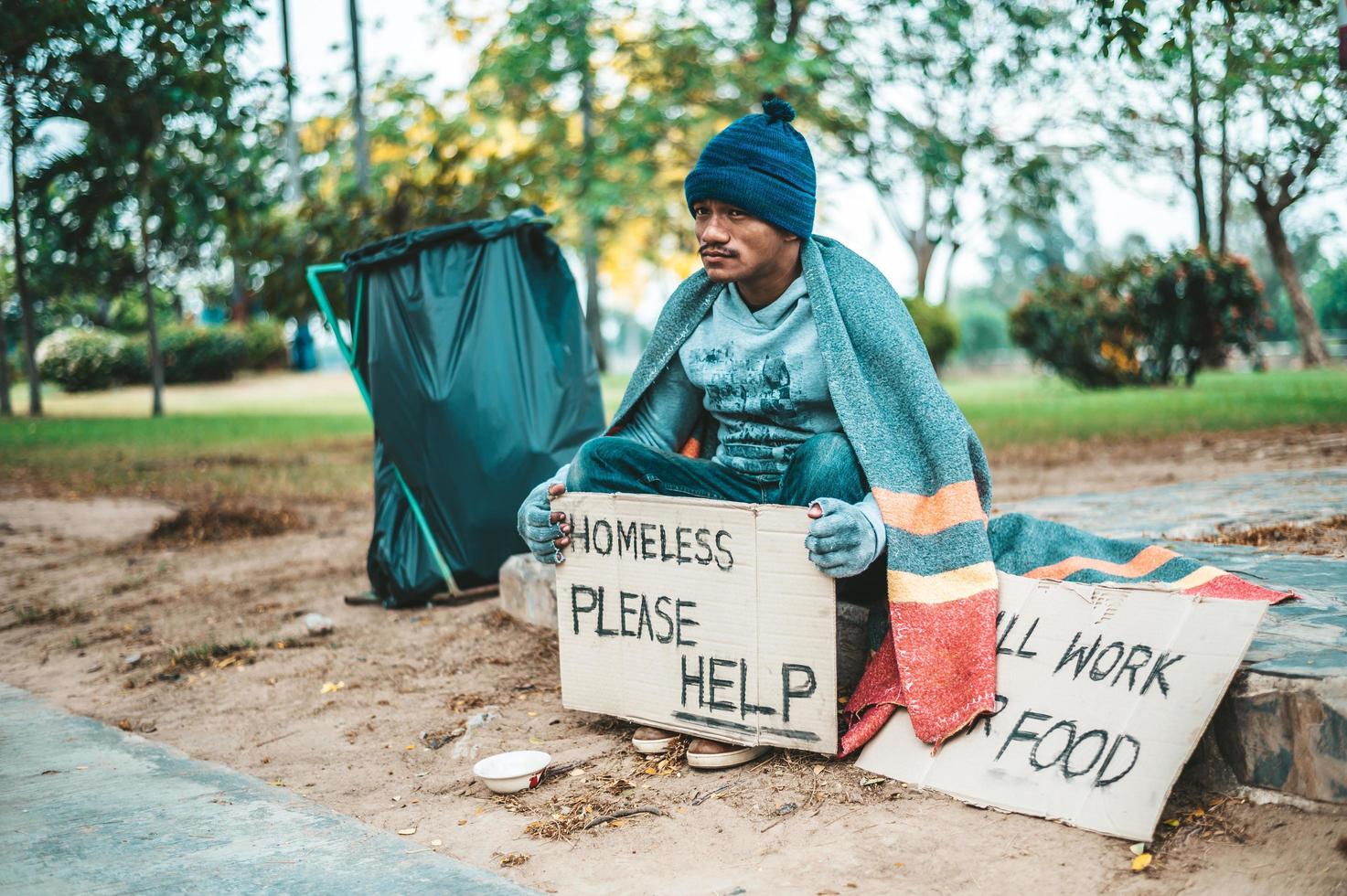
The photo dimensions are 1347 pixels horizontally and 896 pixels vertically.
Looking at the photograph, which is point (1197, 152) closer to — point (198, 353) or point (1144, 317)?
point (1144, 317)

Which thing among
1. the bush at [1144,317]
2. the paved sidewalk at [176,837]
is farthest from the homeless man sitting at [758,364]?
the bush at [1144,317]

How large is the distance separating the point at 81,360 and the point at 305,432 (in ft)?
47.8

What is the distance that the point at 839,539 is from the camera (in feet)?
7.00

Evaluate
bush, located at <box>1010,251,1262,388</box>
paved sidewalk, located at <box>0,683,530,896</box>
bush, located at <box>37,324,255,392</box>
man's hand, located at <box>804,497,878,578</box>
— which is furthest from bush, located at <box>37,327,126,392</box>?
man's hand, located at <box>804,497,878,578</box>

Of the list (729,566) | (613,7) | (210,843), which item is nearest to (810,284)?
(729,566)

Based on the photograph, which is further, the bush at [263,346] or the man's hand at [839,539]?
the bush at [263,346]

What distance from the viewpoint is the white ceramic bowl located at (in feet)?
7.55

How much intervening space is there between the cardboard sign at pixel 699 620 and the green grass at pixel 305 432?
4.99 m

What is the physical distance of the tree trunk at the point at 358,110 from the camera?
12227mm

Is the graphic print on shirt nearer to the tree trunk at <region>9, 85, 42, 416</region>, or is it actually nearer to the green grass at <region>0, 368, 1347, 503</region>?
the green grass at <region>0, 368, 1347, 503</region>

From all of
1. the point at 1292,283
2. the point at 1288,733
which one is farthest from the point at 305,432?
the point at 1292,283

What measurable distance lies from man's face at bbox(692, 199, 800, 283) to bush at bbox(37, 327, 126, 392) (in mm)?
25817

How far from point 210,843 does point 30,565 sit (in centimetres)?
403

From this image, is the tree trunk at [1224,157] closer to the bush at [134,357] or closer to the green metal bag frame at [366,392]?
the green metal bag frame at [366,392]
